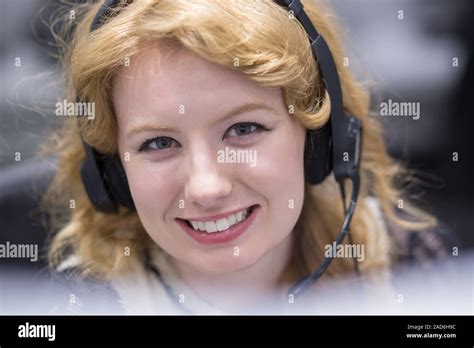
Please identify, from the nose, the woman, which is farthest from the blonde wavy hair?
the nose

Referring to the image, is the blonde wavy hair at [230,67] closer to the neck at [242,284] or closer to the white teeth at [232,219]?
the neck at [242,284]

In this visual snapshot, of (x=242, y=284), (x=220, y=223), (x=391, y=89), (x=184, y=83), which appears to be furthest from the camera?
(x=391, y=89)

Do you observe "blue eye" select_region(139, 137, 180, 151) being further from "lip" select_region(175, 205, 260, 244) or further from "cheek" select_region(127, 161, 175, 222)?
"lip" select_region(175, 205, 260, 244)

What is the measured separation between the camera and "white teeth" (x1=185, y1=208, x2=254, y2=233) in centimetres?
106

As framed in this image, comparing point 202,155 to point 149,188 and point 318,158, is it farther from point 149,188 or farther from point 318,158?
point 318,158

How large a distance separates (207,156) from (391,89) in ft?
1.73

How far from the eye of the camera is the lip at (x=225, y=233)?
3.48ft

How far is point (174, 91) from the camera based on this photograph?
96 centimetres

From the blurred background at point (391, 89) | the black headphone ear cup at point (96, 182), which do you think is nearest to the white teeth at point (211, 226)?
the black headphone ear cup at point (96, 182)

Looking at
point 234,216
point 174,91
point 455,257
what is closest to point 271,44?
→ point 174,91

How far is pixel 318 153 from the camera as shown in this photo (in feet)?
3.60

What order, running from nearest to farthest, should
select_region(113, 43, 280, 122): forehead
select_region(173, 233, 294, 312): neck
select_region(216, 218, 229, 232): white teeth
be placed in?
select_region(113, 43, 280, 122): forehead
select_region(216, 218, 229, 232): white teeth
select_region(173, 233, 294, 312): neck

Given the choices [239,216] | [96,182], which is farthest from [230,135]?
[96,182]

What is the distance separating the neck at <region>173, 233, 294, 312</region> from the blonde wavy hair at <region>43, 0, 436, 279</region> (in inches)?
2.5
